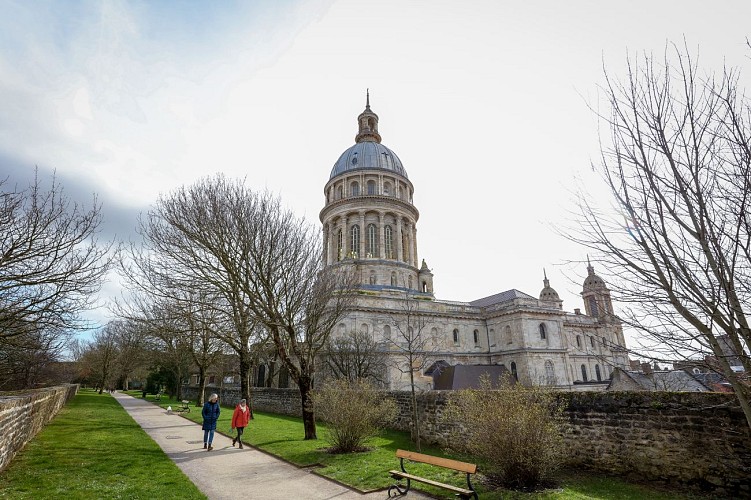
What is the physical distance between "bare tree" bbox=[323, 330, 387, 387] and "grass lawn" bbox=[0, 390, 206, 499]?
14071mm

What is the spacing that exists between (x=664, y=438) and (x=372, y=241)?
38.7 meters

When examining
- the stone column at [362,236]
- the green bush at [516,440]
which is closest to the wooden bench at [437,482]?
the green bush at [516,440]

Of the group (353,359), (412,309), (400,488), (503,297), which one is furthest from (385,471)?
(503,297)

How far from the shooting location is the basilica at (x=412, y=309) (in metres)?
36.5

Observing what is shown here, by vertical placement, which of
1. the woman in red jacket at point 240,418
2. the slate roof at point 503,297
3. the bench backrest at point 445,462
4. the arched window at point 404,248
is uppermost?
the arched window at point 404,248

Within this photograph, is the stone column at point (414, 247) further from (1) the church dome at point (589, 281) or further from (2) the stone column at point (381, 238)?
(1) the church dome at point (589, 281)

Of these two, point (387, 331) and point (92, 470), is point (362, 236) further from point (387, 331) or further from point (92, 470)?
point (92, 470)

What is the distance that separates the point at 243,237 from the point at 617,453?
11844 mm

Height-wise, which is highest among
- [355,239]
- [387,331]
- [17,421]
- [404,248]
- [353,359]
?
[355,239]

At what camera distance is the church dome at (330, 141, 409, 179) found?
4934 cm

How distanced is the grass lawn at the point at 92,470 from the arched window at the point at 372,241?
110 feet

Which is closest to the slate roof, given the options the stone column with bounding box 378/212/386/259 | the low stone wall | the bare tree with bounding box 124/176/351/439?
the stone column with bounding box 378/212/386/259

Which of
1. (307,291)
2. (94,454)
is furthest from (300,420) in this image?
(94,454)

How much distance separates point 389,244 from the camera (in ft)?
151
